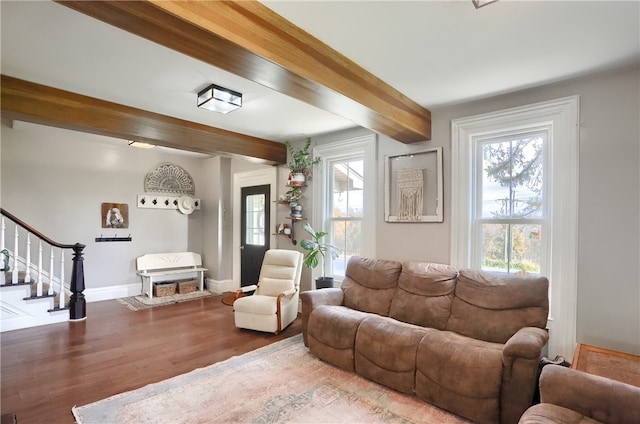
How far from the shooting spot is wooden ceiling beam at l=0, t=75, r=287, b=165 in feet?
8.91

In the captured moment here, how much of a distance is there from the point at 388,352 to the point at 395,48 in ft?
7.29

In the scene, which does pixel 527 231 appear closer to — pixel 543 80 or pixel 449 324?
pixel 449 324

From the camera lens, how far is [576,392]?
165cm

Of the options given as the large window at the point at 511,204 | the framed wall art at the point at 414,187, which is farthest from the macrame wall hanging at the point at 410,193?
the large window at the point at 511,204

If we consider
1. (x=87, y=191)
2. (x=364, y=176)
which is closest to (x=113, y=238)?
(x=87, y=191)

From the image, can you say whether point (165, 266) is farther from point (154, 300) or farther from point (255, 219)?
point (255, 219)

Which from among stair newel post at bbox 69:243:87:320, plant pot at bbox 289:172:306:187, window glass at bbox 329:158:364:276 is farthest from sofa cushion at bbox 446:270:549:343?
stair newel post at bbox 69:243:87:320

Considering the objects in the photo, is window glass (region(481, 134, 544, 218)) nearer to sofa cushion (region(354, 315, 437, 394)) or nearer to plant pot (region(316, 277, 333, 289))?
sofa cushion (region(354, 315, 437, 394))

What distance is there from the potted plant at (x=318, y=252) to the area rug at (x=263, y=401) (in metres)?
1.21

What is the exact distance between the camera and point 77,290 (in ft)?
14.0

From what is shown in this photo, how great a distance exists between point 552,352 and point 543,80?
2.28 meters

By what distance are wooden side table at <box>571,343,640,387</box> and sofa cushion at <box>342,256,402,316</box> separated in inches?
59.0

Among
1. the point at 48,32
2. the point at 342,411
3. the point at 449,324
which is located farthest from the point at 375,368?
the point at 48,32

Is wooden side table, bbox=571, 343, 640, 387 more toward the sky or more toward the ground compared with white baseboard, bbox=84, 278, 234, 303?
more toward the sky
